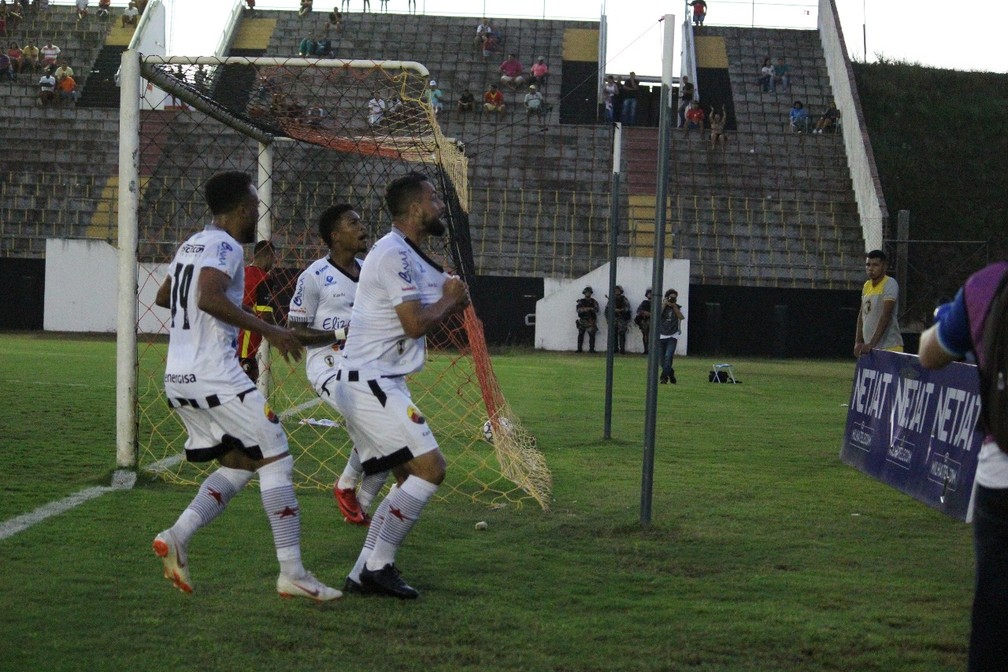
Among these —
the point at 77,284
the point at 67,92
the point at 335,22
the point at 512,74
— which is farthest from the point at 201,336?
the point at 335,22

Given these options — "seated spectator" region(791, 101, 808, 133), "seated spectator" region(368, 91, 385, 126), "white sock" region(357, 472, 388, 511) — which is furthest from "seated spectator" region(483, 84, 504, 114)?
"white sock" region(357, 472, 388, 511)

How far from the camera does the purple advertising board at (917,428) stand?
7.95 meters

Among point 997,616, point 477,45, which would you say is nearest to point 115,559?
point 997,616

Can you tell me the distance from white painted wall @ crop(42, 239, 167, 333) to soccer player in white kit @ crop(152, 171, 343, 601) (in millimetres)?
26743

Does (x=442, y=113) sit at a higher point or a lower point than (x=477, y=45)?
lower

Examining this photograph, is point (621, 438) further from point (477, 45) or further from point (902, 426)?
point (477, 45)

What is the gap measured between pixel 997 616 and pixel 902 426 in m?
6.23

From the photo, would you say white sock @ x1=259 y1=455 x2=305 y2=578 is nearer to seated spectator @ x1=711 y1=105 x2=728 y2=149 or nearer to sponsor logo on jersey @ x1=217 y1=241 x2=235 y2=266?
sponsor logo on jersey @ x1=217 y1=241 x2=235 y2=266

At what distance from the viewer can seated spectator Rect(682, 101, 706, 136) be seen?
37.1 metres

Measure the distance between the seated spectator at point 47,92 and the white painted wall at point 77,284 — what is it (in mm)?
7385

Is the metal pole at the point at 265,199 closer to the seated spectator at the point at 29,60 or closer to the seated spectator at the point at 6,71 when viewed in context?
the seated spectator at the point at 6,71

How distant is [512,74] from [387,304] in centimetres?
3493

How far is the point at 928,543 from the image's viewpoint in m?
7.21

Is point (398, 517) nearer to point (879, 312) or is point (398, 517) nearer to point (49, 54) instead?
point (879, 312)
